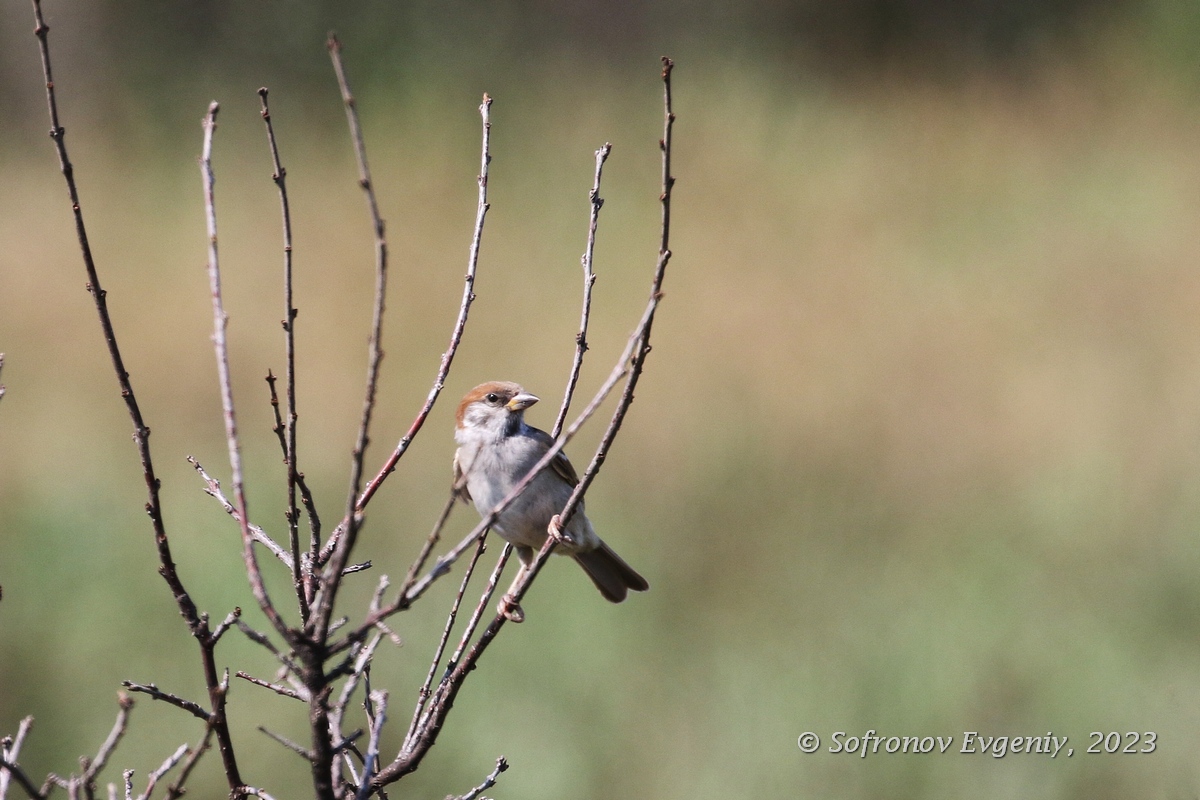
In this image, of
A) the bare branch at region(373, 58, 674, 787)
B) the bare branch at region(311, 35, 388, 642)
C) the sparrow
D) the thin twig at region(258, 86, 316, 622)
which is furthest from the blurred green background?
the bare branch at region(311, 35, 388, 642)

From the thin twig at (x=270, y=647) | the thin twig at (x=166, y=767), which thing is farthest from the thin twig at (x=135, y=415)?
the thin twig at (x=270, y=647)

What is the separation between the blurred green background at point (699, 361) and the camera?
5.32 metres

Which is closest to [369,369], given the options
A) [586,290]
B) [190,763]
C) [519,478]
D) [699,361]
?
[190,763]

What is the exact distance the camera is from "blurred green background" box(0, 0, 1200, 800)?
17.4 ft

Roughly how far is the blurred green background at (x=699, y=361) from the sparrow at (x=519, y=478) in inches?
61.9

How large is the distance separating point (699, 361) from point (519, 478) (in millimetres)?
4052

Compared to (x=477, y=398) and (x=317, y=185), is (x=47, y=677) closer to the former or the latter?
(x=477, y=398)

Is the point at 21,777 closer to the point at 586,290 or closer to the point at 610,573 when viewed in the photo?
the point at 586,290

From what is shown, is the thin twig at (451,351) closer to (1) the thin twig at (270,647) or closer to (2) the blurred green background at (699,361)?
(1) the thin twig at (270,647)

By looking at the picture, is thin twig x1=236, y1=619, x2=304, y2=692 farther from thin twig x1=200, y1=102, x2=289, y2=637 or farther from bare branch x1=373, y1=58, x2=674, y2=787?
bare branch x1=373, y1=58, x2=674, y2=787

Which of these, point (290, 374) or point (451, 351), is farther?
point (451, 351)

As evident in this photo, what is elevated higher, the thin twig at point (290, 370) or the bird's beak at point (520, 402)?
the thin twig at point (290, 370)

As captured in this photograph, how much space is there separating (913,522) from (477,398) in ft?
11.1

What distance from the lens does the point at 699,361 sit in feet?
25.0
